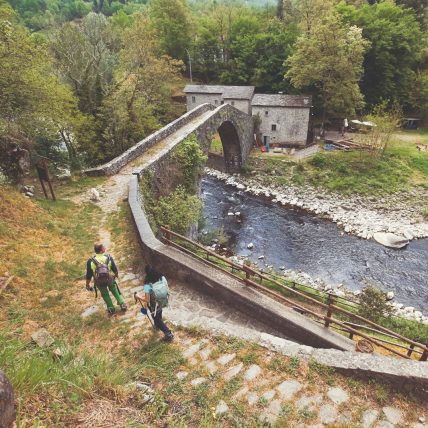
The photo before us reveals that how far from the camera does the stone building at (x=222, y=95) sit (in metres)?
34.3

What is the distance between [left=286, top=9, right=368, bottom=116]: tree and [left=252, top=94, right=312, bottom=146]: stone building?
1.87m

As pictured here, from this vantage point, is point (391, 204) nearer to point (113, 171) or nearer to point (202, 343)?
point (113, 171)

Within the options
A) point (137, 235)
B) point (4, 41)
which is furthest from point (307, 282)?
point (4, 41)

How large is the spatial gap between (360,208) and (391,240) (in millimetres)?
4912

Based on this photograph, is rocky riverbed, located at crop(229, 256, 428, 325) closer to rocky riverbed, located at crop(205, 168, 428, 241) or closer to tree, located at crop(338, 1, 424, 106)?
rocky riverbed, located at crop(205, 168, 428, 241)

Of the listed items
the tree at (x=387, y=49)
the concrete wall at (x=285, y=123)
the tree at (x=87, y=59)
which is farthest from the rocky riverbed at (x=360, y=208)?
the tree at (x=387, y=49)

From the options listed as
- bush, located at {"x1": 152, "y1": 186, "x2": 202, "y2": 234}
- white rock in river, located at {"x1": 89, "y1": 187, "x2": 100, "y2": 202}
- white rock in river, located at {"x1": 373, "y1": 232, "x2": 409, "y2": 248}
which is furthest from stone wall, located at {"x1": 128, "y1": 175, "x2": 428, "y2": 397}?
white rock in river, located at {"x1": 373, "y1": 232, "x2": 409, "y2": 248}

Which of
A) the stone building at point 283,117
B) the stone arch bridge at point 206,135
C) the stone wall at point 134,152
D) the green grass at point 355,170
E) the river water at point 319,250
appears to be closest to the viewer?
the stone wall at point 134,152

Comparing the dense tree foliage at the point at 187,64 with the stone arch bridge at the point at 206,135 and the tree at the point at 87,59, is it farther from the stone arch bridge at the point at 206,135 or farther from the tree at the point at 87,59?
the stone arch bridge at the point at 206,135

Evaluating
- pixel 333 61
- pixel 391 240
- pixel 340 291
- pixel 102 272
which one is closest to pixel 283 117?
pixel 333 61

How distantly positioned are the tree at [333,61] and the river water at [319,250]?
13601 mm

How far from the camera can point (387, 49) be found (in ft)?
112

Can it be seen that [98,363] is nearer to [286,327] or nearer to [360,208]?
[286,327]

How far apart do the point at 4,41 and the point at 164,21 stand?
127ft
